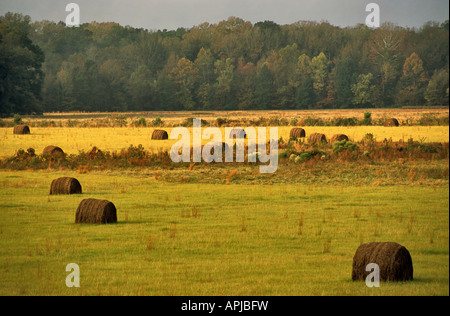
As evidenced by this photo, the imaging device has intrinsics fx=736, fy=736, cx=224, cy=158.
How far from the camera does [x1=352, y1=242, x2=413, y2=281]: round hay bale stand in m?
12.0

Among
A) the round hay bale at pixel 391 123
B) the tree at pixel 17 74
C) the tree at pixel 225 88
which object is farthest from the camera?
the tree at pixel 225 88

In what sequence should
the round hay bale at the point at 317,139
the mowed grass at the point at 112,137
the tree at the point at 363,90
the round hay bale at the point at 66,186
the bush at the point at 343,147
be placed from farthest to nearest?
the tree at the point at 363,90, the mowed grass at the point at 112,137, the round hay bale at the point at 317,139, the bush at the point at 343,147, the round hay bale at the point at 66,186

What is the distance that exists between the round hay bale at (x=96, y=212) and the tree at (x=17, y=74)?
6984 cm

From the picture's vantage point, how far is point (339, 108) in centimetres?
11769

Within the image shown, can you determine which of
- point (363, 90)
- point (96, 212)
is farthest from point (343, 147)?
point (363, 90)

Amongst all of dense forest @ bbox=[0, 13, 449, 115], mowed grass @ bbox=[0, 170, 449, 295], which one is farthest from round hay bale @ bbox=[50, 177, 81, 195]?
dense forest @ bbox=[0, 13, 449, 115]

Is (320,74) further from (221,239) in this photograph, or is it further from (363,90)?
(221,239)

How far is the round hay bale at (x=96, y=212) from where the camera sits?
1903 cm

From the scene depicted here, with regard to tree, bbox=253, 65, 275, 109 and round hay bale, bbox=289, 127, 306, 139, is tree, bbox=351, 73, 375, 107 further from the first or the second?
round hay bale, bbox=289, 127, 306, 139

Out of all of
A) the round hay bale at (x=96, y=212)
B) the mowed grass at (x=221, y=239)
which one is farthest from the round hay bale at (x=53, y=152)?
the round hay bale at (x=96, y=212)

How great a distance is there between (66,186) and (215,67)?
109527 millimetres

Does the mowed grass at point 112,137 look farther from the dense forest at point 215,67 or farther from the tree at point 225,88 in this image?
the tree at point 225,88
